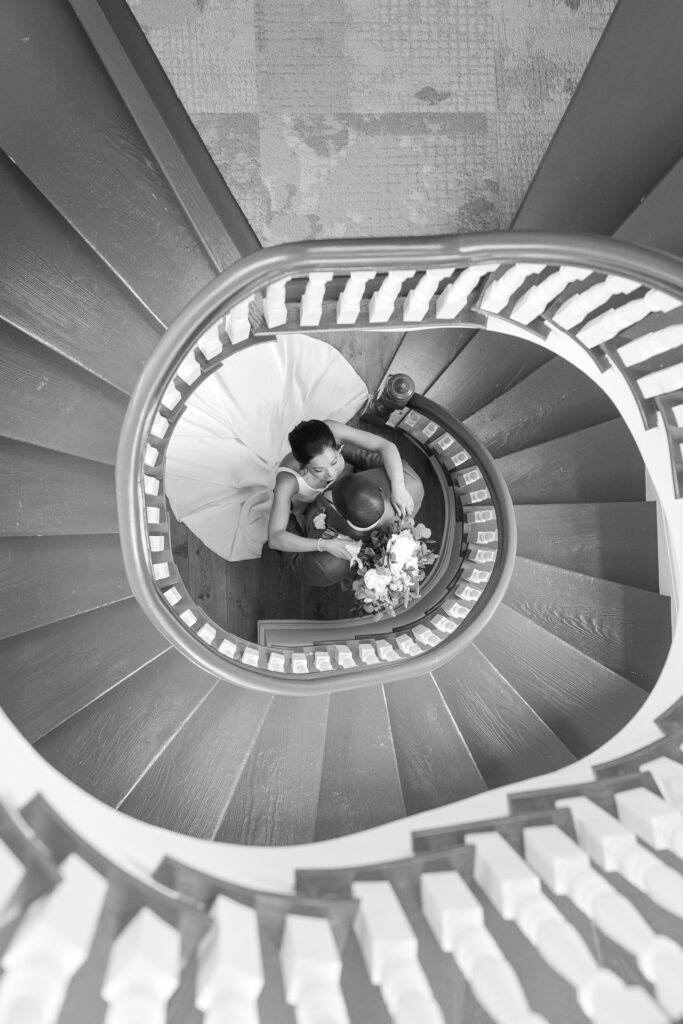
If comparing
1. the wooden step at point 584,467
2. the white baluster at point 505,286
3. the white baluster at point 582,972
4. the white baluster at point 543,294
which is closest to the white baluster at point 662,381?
the white baluster at point 543,294

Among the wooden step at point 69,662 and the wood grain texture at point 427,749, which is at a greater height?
the wooden step at point 69,662

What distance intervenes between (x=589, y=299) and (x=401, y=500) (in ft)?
4.20

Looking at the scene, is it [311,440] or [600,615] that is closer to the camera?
[311,440]

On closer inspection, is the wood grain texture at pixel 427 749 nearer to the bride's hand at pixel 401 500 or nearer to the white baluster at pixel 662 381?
the bride's hand at pixel 401 500

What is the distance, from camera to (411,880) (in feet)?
5.90

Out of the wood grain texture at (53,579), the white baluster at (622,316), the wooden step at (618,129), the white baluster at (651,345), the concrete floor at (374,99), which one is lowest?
the wood grain texture at (53,579)

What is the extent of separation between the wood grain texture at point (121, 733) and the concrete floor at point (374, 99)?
212 cm

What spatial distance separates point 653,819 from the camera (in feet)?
5.98

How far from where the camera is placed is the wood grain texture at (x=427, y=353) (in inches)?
136

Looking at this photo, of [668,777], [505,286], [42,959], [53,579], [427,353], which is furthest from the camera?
[427,353]

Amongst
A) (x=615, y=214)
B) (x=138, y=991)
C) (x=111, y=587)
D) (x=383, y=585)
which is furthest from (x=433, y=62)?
(x=138, y=991)

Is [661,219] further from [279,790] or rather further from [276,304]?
[279,790]

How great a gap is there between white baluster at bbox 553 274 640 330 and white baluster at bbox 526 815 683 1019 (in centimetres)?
153

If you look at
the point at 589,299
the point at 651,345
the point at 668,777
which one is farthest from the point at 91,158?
the point at 668,777
